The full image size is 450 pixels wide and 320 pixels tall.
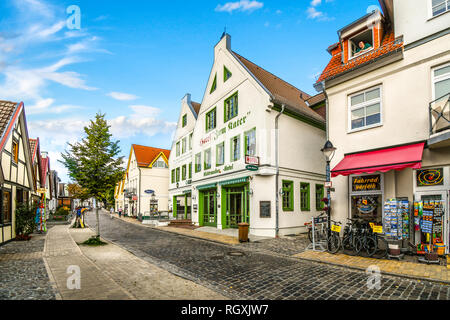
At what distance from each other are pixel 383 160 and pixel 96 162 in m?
12.0

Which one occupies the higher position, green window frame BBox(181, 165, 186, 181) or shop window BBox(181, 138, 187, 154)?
shop window BBox(181, 138, 187, 154)

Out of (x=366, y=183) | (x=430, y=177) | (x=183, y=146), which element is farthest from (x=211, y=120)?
(x=430, y=177)

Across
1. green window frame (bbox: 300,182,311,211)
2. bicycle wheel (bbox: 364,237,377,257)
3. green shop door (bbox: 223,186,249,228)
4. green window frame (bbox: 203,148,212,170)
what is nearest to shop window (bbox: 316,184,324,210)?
green window frame (bbox: 300,182,311,211)

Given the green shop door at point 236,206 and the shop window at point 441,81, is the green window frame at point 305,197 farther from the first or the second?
the shop window at point 441,81

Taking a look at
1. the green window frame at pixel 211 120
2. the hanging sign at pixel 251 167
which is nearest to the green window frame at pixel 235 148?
the hanging sign at pixel 251 167

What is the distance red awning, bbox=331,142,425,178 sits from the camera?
850 centimetres

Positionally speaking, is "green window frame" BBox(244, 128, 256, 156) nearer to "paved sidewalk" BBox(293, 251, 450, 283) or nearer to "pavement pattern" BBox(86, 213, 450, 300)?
"pavement pattern" BBox(86, 213, 450, 300)

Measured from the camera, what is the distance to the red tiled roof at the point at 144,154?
121 feet

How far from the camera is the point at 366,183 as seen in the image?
10.6 metres

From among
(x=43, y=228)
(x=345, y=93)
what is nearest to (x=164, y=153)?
(x=43, y=228)

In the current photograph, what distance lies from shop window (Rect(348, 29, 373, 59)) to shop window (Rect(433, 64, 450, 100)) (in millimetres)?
3011

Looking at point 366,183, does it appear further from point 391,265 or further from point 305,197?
point 305,197
